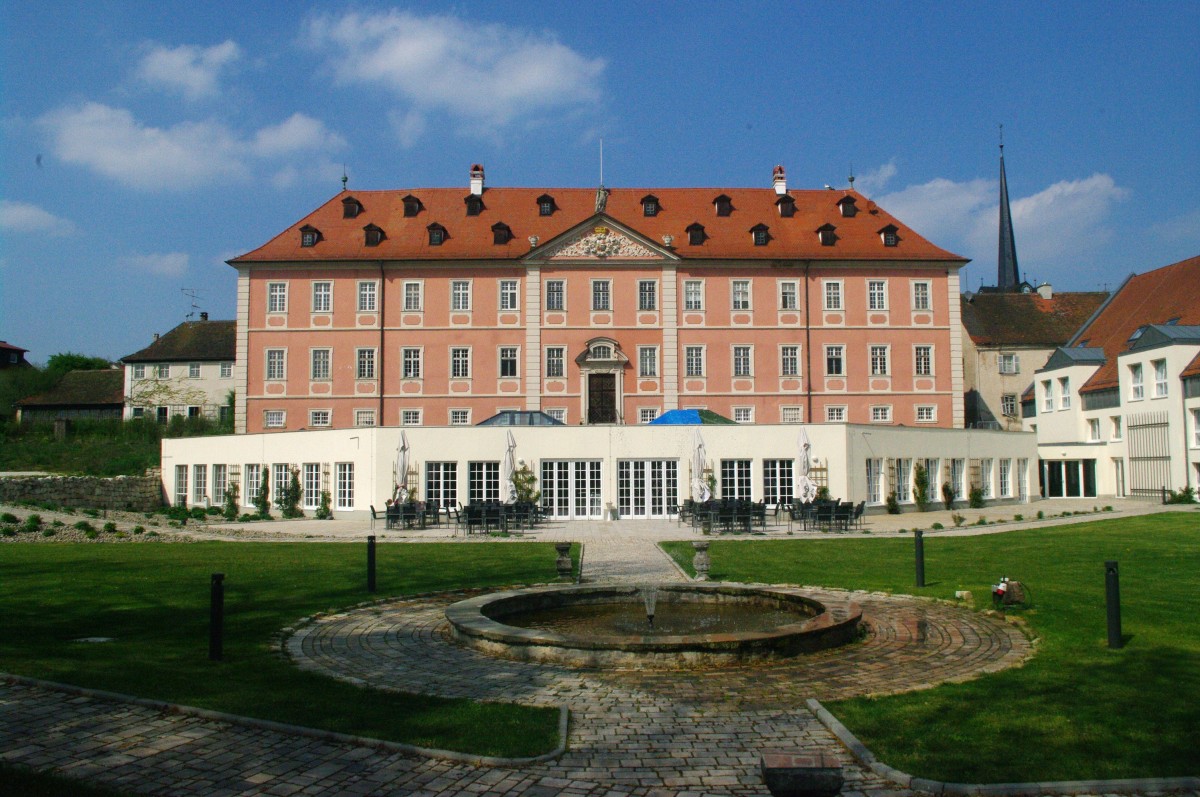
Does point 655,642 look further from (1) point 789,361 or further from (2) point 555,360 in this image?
(1) point 789,361

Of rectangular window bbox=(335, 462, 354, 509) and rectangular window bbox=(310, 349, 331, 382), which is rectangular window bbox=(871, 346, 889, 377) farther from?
rectangular window bbox=(310, 349, 331, 382)

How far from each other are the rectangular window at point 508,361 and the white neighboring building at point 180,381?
28563mm

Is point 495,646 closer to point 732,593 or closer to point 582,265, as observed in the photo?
point 732,593

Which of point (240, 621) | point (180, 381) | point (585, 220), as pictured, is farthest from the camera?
point (180, 381)

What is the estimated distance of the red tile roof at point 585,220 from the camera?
44969 millimetres

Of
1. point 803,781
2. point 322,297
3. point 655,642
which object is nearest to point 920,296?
point 322,297

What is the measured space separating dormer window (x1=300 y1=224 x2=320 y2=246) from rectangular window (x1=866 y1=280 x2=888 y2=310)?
92.0ft

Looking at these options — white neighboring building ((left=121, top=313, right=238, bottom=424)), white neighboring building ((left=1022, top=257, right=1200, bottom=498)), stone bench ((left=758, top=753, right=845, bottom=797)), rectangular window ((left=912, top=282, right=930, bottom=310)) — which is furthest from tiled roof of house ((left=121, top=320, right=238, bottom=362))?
stone bench ((left=758, top=753, right=845, bottom=797))

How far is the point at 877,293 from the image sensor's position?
45281 mm

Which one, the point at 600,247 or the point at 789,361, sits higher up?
the point at 600,247

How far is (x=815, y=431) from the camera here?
101ft

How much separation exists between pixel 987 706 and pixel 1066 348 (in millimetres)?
44009

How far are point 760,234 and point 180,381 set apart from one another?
42760mm

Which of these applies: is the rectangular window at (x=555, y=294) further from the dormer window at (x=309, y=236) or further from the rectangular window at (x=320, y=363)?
the dormer window at (x=309, y=236)
